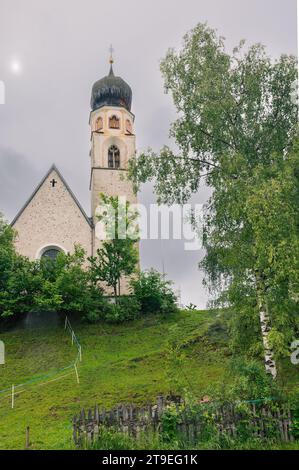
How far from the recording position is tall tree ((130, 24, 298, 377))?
1116 cm

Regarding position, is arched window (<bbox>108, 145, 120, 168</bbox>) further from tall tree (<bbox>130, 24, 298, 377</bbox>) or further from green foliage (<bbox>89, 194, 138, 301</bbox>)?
tall tree (<bbox>130, 24, 298, 377</bbox>)

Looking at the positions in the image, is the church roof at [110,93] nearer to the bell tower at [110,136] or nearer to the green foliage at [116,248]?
the bell tower at [110,136]

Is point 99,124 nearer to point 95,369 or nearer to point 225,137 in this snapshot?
point 95,369

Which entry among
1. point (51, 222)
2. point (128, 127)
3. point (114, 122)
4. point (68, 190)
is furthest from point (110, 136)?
point (51, 222)

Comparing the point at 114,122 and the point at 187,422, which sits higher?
the point at 114,122

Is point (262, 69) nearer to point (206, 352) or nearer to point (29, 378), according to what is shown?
point (206, 352)

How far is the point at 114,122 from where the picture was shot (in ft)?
122

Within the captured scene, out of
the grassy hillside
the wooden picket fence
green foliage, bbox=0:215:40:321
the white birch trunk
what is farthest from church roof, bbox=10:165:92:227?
the wooden picket fence

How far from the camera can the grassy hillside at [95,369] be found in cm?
1230

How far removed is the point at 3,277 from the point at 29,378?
8.75m

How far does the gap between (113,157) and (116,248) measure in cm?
1113

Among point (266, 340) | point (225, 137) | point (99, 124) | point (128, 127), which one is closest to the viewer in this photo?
point (266, 340)

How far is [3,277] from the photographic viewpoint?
25.9m
